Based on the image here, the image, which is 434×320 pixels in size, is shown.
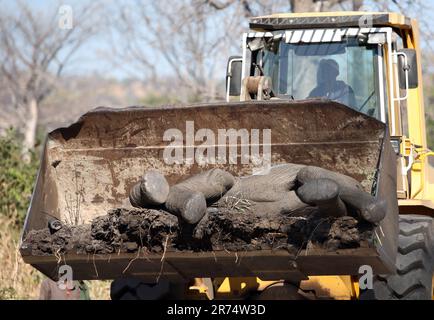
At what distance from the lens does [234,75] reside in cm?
802

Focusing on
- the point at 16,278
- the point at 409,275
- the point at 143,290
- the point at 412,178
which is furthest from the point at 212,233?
the point at 16,278

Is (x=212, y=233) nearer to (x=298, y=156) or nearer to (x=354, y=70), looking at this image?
(x=298, y=156)

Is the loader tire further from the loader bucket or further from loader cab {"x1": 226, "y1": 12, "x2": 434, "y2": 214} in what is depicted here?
loader cab {"x1": 226, "y1": 12, "x2": 434, "y2": 214}

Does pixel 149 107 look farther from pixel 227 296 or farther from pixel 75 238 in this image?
pixel 227 296

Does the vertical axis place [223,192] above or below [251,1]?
below

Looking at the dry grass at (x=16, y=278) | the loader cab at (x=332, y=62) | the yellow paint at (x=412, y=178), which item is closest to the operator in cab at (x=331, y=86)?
the loader cab at (x=332, y=62)

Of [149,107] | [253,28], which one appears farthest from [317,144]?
[253,28]

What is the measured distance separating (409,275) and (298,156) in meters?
1.05

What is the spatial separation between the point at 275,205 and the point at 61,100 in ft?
110

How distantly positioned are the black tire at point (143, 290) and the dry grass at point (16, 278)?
2.17 m

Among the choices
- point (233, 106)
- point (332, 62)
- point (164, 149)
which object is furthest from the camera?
point (332, 62)

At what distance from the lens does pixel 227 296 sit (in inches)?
271

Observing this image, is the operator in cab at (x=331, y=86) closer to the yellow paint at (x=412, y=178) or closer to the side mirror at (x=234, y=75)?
the yellow paint at (x=412, y=178)

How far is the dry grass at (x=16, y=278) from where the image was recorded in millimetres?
9828
